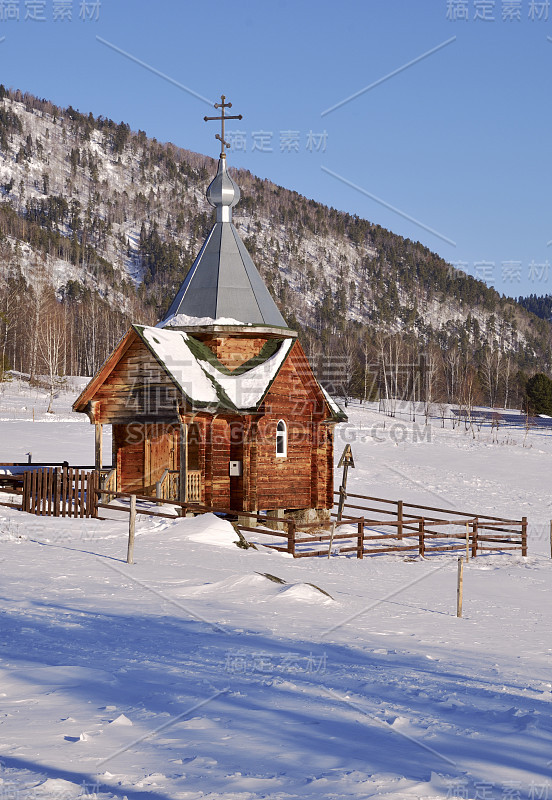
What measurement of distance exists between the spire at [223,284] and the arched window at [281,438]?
2940 mm

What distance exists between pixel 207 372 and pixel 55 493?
527 centimetres

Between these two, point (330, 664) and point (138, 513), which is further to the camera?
point (138, 513)

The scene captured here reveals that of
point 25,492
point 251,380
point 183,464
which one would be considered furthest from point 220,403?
point 25,492

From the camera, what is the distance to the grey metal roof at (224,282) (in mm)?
24047

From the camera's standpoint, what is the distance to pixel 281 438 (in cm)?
2359

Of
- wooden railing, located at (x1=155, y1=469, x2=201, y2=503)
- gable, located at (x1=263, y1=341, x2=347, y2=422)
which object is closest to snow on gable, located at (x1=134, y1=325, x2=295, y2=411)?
gable, located at (x1=263, y1=341, x2=347, y2=422)

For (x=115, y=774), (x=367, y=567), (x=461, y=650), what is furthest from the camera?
(x=367, y=567)

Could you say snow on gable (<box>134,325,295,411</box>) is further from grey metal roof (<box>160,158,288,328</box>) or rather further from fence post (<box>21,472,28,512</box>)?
fence post (<box>21,472,28,512</box>)

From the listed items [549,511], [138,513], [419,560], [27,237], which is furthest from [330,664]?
[27,237]

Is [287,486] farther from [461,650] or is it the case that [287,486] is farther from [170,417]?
[461,650]

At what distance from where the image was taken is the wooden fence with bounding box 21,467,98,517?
66.1ft

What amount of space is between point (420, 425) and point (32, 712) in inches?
2417

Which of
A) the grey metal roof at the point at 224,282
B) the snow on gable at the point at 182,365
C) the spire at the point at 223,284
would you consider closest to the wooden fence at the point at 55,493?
the snow on gable at the point at 182,365

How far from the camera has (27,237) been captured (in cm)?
17550
